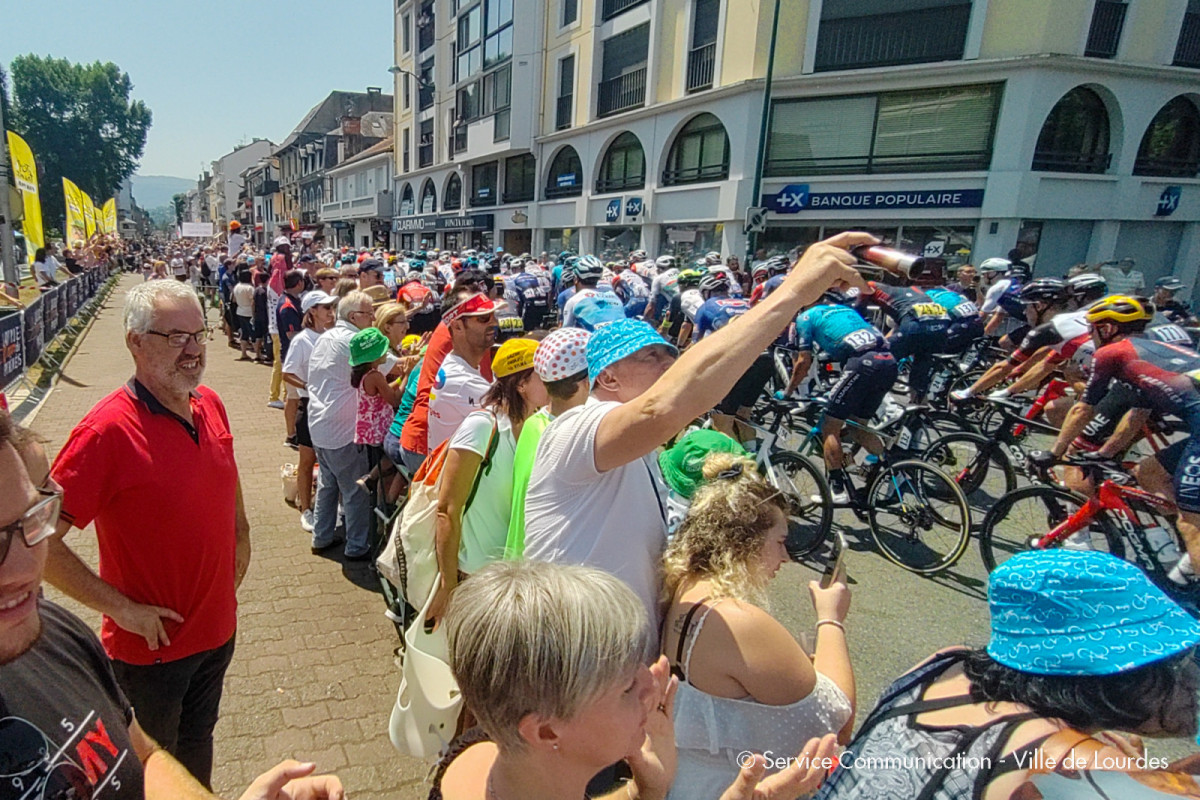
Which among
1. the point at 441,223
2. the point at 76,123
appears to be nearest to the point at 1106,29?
the point at 441,223

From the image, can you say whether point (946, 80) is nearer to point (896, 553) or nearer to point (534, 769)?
point (896, 553)

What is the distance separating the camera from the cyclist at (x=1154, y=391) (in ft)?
11.2

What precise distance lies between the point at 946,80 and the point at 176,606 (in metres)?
19.1

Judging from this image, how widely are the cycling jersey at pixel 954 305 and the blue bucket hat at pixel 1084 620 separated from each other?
6.33 meters

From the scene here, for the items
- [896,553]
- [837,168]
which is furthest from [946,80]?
[896,553]

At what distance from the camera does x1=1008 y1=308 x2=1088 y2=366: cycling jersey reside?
5.59 m

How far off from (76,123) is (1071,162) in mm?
70603

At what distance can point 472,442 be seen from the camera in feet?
8.54

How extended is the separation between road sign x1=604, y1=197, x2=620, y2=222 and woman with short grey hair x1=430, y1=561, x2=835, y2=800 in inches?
925

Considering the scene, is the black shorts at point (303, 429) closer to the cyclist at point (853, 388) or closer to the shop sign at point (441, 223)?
the cyclist at point (853, 388)

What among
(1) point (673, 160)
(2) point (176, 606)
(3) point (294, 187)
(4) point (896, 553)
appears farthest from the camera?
(3) point (294, 187)

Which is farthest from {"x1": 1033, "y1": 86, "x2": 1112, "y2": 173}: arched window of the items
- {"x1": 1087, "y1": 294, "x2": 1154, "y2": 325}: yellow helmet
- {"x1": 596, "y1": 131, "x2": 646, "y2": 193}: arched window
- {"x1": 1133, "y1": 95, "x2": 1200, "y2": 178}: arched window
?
{"x1": 1087, "y1": 294, "x2": 1154, "y2": 325}: yellow helmet

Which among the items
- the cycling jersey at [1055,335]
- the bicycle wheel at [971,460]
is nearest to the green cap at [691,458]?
the bicycle wheel at [971,460]

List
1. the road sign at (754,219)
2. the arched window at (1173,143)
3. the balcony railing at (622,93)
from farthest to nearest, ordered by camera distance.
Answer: the balcony railing at (622,93), the arched window at (1173,143), the road sign at (754,219)
